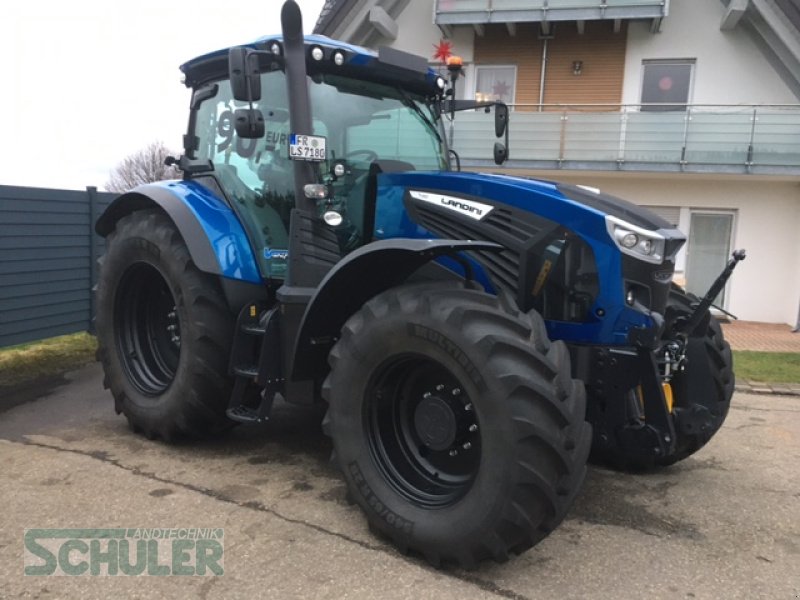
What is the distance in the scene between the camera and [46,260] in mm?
6887

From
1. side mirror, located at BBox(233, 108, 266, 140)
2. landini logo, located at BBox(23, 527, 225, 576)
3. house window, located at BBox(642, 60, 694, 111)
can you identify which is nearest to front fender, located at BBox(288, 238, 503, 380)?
side mirror, located at BBox(233, 108, 266, 140)

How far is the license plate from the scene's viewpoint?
3693mm

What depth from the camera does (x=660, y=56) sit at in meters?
12.0

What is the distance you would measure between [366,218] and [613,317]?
157 centimetres

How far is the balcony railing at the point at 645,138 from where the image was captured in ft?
36.2

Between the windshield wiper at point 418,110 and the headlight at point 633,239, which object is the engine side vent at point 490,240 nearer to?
the headlight at point 633,239

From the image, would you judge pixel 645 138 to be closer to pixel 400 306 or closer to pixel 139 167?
pixel 400 306

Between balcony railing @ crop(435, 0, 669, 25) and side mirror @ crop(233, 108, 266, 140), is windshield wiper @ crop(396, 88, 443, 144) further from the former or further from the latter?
balcony railing @ crop(435, 0, 669, 25)

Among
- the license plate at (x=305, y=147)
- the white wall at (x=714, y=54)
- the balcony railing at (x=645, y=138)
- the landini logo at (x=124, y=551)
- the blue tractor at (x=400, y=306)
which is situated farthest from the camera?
the white wall at (x=714, y=54)

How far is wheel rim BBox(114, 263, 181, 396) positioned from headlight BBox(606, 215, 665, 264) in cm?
304

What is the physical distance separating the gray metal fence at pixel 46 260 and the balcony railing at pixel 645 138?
660 centimetres

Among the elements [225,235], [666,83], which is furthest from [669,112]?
[225,235]

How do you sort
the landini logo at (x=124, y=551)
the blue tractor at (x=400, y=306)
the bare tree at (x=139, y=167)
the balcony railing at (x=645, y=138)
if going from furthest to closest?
the bare tree at (x=139, y=167), the balcony railing at (x=645, y=138), the landini logo at (x=124, y=551), the blue tractor at (x=400, y=306)

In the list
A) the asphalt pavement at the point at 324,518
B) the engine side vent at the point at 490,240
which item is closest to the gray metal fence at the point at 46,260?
the asphalt pavement at the point at 324,518
